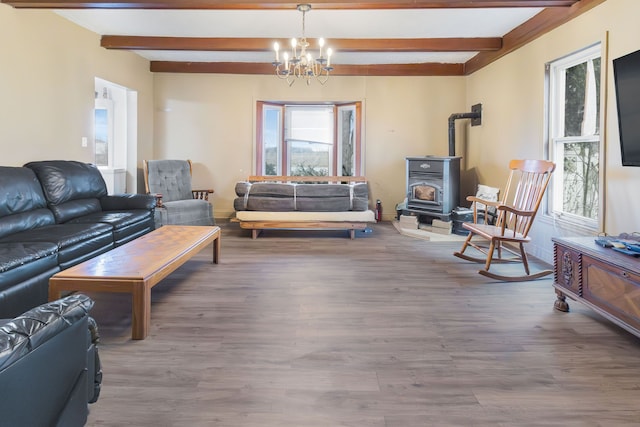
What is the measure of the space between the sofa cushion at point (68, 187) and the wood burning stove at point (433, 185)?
4.14 metres

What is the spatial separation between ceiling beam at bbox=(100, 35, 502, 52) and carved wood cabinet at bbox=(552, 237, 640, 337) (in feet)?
11.4

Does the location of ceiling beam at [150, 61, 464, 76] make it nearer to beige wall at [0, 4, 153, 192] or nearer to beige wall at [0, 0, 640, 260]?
beige wall at [0, 0, 640, 260]

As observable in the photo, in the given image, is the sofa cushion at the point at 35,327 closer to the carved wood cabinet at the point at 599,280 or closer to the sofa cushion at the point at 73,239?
the sofa cushion at the point at 73,239

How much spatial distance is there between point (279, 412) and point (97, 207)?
366cm

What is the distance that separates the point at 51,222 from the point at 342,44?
12.8 ft

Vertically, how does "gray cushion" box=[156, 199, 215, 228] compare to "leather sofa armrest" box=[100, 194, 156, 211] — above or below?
below

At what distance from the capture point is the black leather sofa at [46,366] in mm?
1040

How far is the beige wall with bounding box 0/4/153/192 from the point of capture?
4.00 m

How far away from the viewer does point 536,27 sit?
468 cm

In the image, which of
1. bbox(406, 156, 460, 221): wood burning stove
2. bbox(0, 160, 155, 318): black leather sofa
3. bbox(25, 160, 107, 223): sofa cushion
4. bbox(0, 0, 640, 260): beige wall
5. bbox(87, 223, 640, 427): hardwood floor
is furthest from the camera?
bbox(406, 156, 460, 221): wood burning stove

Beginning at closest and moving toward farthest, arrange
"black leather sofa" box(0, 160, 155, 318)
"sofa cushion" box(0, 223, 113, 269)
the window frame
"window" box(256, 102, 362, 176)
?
1. "black leather sofa" box(0, 160, 155, 318)
2. "sofa cushion" box(0, 223, 113, 269)
3. the window frame
4. "window" box(256, 102, 362, 176)

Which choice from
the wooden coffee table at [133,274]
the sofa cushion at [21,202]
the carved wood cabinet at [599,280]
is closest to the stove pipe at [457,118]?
the carved wood cabinet at [599,280]

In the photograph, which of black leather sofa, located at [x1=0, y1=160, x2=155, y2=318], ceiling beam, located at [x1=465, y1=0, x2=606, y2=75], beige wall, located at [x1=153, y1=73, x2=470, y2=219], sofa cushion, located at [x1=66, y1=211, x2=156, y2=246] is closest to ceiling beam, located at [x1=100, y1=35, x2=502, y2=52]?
ceiling beam, located at [x1=465, y1=0, x2=606, y2=75]

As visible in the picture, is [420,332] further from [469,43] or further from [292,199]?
→ [469,43]
